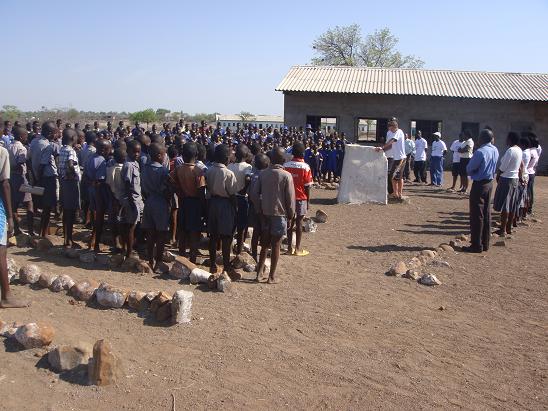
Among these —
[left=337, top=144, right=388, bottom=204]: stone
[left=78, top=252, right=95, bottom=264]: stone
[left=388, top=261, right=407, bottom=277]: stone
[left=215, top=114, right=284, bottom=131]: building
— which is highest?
A: [left=215, top=114, right=284, bottom=131]: building

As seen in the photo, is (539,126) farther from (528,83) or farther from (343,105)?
(343,105)

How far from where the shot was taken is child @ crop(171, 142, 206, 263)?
6.74 metres

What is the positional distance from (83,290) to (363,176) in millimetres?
8247

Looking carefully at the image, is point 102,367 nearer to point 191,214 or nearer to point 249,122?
point 191,214

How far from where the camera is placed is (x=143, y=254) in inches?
300

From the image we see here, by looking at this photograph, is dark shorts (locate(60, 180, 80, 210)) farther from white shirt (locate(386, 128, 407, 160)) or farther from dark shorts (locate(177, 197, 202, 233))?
white shirt (locate(386, 128, 407, 160))

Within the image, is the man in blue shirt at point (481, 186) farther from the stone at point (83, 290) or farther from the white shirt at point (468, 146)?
the white shirt at point (468, 146)

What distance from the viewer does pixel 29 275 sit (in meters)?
6.02

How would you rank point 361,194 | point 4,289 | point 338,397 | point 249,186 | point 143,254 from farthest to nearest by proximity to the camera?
point 361,194, point 143,254, point 249,186, point 4,289, point 338,397

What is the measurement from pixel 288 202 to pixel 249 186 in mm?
727

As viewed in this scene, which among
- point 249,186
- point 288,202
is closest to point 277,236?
point 288,202

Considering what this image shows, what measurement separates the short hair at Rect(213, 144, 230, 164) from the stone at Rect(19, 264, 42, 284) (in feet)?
7.67

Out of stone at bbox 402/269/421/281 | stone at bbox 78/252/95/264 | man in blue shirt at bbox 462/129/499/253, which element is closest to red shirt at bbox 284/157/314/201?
stone at bbox 402/269/421/281

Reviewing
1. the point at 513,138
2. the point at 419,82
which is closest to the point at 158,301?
the point at 513,138
